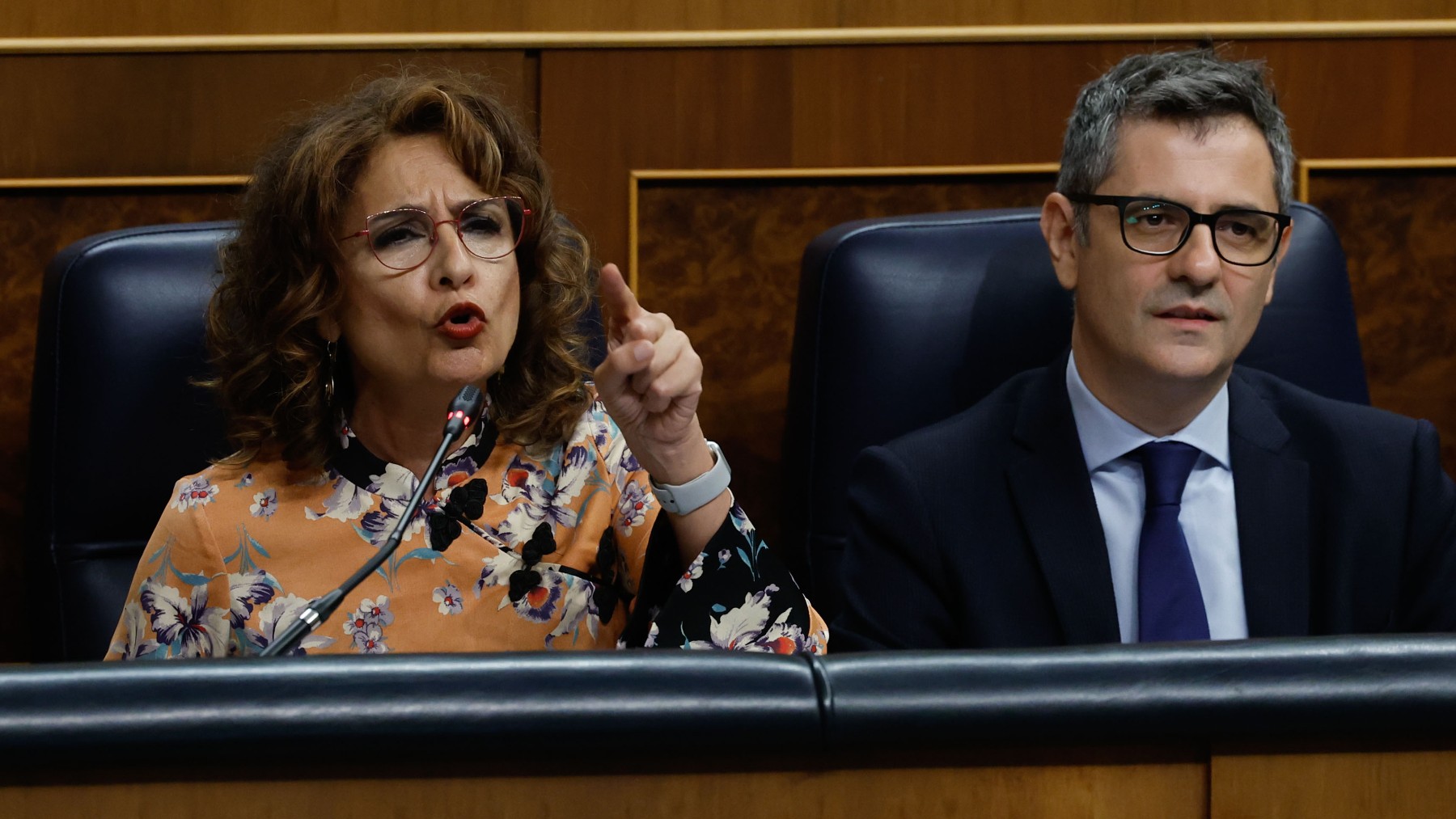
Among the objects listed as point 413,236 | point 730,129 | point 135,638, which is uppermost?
point 730,129

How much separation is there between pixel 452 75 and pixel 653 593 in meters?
0.52

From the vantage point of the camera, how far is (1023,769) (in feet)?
2.16

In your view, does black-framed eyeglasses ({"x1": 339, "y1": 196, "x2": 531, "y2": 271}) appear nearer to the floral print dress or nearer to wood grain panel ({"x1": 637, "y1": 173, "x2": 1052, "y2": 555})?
the floral print dress

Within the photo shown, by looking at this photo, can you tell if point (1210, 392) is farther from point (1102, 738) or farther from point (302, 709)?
point (302, 709)

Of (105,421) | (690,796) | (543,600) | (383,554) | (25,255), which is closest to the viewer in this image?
(690,796)

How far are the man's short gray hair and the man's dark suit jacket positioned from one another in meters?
0.18

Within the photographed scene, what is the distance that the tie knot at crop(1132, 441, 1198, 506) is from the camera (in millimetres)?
1259

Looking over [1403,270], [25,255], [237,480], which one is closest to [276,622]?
[237,480]

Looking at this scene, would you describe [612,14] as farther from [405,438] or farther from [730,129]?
[405,438]

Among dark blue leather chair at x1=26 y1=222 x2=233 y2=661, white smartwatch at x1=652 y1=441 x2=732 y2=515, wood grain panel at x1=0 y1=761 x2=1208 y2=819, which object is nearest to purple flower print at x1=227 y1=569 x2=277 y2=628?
dark blue leather chair at x1=26 y1=222 x2=233 y2=661

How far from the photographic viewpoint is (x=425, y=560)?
122 cm

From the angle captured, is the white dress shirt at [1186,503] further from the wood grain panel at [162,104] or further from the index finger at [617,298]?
the wood grain panel at [162,104]

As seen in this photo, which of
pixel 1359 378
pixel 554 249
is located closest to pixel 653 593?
pixel 554 249

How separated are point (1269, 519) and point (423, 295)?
0.74 metres
